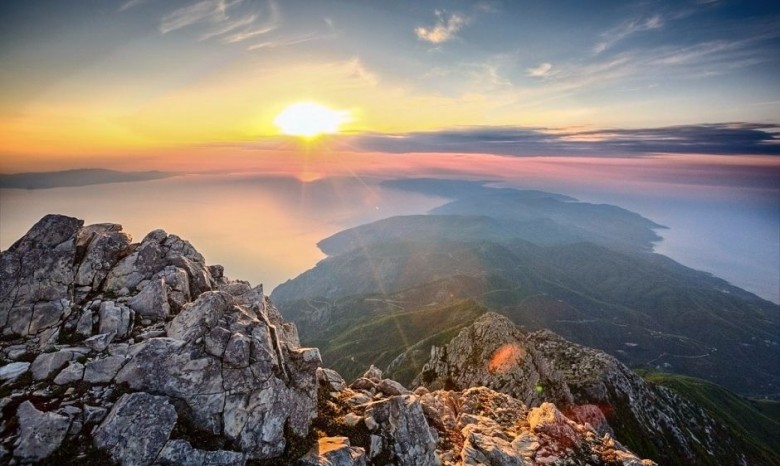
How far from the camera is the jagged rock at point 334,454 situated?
74.6 ft

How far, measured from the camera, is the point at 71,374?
854 inches

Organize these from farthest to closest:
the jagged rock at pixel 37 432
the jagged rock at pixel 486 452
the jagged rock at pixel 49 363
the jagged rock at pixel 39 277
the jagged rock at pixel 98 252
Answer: the jagged rock at pixel 486 452 < the jagged rock at pixel 98 252 < the jagged rock at pixel 39 277 < the jagged rock at pixel 49 363 < the jagged rock at pixel 37 432

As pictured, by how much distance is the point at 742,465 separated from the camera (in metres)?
171

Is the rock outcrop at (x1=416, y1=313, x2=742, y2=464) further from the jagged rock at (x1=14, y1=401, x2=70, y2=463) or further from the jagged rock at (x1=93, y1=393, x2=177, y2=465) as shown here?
the jagged rock at (x1=14, y1=401, x2=70, y2=463)

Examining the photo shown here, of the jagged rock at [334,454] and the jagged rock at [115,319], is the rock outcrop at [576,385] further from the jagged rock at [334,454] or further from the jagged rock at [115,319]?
the jagged rock at [115,319]

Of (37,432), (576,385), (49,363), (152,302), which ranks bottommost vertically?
(576,385)

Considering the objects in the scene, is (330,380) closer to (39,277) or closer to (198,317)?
(198,317)

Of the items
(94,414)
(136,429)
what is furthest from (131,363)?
(136,429)

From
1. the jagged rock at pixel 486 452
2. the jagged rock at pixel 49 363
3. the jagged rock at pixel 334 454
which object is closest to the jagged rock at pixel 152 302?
the jagged rock at pixel 49 363

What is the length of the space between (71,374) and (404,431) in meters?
21.5

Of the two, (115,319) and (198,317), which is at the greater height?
(198,317)

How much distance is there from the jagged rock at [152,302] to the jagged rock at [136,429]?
26.0 feet

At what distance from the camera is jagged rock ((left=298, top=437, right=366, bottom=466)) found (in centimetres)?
2273

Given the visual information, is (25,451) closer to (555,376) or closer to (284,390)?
(284,390)
